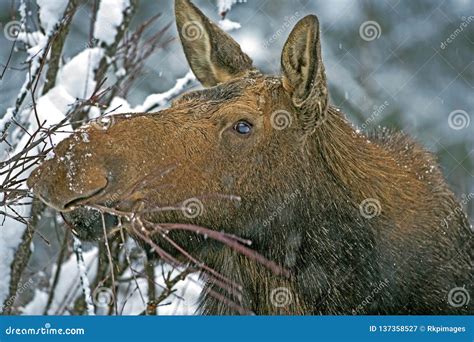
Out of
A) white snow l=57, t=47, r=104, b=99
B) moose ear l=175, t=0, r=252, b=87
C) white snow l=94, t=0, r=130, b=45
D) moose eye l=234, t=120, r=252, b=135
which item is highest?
white snow l=94, t=0, r=130, b=45

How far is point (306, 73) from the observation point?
5410mm

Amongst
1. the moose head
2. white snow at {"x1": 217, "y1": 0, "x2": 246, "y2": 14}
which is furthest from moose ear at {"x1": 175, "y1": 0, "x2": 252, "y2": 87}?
white snow at {"x1": 217, "y1": 0, "x2": 246, "y2": 14}

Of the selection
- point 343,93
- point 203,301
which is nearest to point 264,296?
point 203,301

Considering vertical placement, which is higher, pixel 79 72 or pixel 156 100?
pixel 79 72

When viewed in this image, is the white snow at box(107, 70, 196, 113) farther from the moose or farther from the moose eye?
the moose eye

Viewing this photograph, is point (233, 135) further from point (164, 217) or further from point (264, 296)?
point (264, 296)

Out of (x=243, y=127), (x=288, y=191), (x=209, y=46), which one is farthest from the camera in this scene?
(x=209, y=46)

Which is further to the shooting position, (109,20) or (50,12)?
(109,20)

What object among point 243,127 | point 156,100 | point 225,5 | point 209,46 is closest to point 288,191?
point 243,127

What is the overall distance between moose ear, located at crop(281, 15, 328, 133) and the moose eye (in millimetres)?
291

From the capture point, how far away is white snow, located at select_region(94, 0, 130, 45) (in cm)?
733

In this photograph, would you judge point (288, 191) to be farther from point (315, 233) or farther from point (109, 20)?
point (109, 20)

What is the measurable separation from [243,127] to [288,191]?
0.46 meters

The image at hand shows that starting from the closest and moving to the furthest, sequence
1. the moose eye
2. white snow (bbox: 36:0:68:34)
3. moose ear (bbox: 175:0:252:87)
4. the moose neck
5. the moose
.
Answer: the moose < the moose eye < the moose neck < moose ear (bbox: 175:0:252:87) < white snow (bbox: 36:0:68:34)
